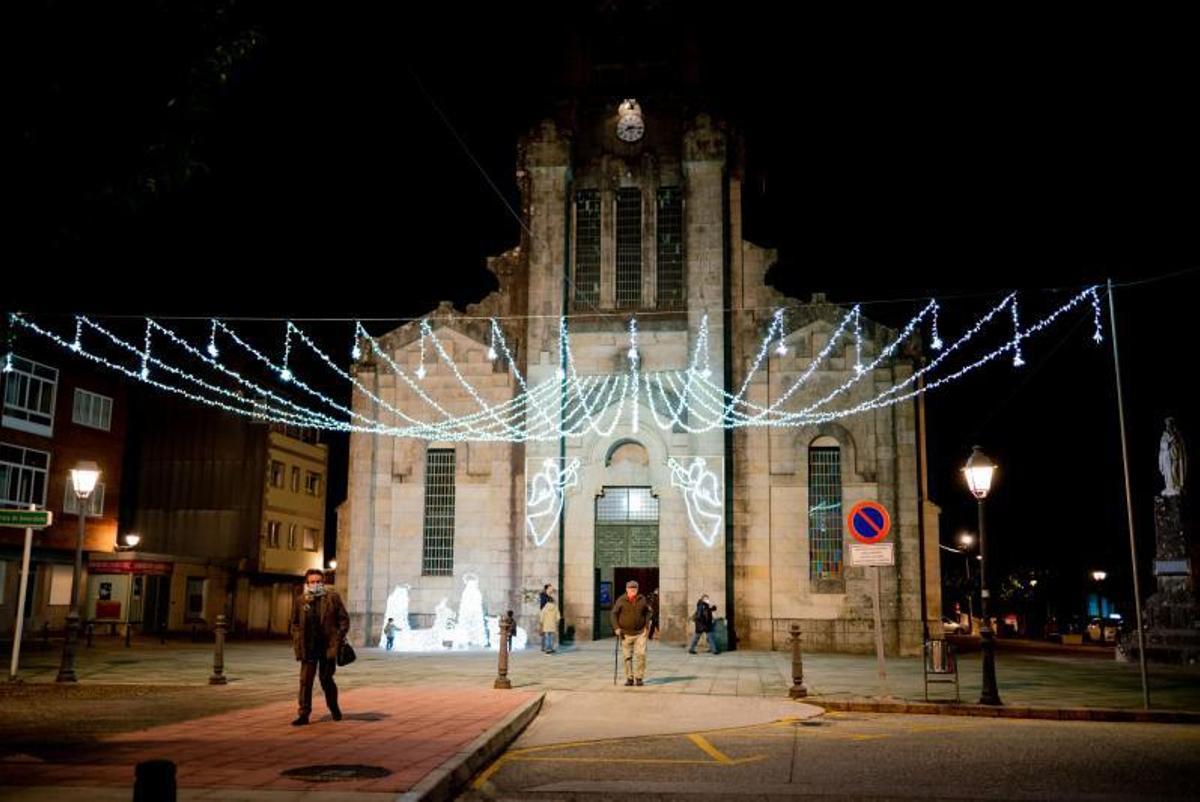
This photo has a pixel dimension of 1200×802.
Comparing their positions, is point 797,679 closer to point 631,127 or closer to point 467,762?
point 467,762

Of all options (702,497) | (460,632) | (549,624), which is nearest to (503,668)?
(549,624)

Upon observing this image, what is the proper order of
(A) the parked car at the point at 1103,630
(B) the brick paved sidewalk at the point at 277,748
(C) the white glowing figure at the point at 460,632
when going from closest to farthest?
(B) the brick paved sidewalk at the point at 277,748 < (C) the white glowing figure at the point at 460,632 < (A) the parked car at the point at 1103,630

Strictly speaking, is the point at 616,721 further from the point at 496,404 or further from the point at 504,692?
the point at 496,404

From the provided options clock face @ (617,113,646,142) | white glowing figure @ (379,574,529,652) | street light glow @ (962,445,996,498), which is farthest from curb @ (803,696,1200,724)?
clock face @ (617,113,646,142)

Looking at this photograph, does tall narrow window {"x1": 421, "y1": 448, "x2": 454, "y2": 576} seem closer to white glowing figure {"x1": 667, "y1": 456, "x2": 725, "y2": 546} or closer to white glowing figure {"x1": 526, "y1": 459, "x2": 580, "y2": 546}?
white glowing figure {"x1": 526, "y1": 459, "x2": 580, "y2": 546}

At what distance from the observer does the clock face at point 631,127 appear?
3247 cm

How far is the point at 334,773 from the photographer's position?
342 inches

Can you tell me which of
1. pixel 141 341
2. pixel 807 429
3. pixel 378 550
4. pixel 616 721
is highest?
pixel 141 341

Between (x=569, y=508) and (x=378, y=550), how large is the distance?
19.2 ft

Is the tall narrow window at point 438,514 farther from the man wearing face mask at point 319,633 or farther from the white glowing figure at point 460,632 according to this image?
the man wearing face mask at point 319,633

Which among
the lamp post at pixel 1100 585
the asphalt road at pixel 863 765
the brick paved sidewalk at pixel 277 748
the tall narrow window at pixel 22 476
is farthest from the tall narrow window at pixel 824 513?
the tall narrow window at pixel 22 476

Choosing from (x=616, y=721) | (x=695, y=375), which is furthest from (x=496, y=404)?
(x=616, y=721)

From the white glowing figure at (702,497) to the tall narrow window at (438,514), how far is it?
22.4 feet

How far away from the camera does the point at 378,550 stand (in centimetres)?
3095
